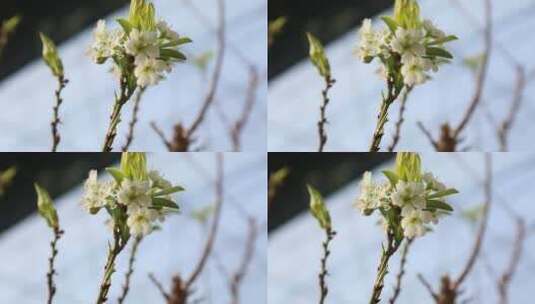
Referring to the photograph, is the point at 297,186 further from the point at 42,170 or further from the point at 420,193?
the point at 42,170

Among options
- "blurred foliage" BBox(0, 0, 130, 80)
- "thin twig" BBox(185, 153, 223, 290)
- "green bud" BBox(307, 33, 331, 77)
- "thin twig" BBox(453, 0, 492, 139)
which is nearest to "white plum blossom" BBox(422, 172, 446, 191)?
"thin twig" BBox(453, 0, 492, 139)

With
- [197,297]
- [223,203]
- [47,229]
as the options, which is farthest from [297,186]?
[47,229]

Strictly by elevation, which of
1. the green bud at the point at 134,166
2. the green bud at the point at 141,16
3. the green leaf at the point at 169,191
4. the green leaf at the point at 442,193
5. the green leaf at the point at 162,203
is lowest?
the green leaf at the point at 162,203

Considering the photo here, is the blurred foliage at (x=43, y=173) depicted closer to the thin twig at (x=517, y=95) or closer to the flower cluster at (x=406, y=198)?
the flower cluster at (x=406, y=198)

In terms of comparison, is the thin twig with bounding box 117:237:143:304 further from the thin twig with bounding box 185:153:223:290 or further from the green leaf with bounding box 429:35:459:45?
the green leaf with bounding box 429:35:459:45

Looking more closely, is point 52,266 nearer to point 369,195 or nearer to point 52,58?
point 52,58

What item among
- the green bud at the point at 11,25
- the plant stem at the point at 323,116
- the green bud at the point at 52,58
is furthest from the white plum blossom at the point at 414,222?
the green bud at the point at 11,25
